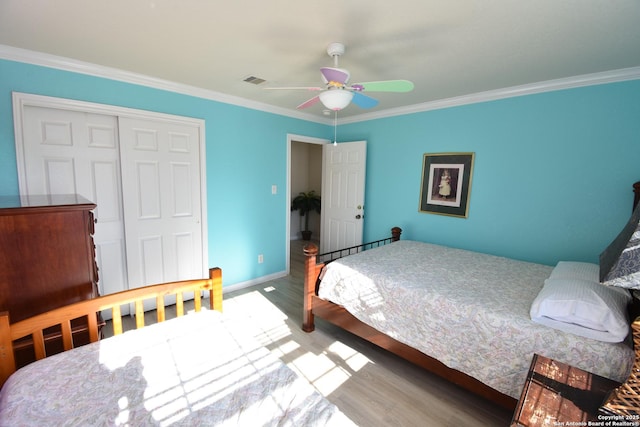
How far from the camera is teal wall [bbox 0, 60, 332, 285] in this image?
2.18 metres

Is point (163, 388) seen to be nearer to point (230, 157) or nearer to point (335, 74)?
point (335, 74)

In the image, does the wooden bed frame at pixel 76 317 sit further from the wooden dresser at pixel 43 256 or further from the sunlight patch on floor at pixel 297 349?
the sunlight patch on floor at pixel 297 349

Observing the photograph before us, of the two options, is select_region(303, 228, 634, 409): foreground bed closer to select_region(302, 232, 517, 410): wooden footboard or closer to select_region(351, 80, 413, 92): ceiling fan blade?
select_region(302, 232, 517, 410): wooden footboard

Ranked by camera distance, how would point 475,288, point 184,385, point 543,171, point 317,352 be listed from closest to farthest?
point 184,385 → point 475,288 → point 317,352 → point 543,171

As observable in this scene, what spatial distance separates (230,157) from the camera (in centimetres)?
336

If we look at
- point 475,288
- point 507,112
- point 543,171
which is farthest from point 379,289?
point 507,112

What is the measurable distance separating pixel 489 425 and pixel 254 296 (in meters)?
2.54

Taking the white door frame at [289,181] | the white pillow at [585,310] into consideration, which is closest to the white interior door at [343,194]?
the white door frame at [289,181]

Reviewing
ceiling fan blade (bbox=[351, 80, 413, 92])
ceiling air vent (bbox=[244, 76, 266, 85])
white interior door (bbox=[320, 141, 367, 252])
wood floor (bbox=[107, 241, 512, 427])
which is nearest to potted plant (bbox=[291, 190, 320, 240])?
white interior door (bbox=[320, 141, 367, 252])

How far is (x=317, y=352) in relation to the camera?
2.38 m

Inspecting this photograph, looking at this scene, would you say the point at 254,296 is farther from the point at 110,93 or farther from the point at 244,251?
the point at 110,93

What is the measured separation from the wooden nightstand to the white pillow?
353 mm

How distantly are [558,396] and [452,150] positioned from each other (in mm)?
2644

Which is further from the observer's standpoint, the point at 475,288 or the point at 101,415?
the point at 475,288
